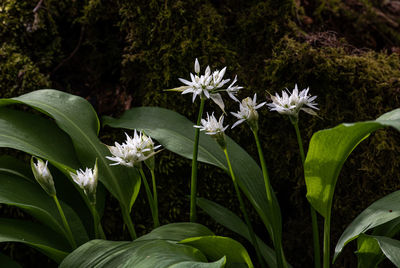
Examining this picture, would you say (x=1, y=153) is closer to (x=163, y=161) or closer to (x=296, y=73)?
(x=163, y=161)

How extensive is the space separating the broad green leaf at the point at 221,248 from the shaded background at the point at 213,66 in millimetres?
551

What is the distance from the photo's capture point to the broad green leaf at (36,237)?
4.21ft

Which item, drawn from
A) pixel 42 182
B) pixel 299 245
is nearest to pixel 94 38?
pixel 42 182

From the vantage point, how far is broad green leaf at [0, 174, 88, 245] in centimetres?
136

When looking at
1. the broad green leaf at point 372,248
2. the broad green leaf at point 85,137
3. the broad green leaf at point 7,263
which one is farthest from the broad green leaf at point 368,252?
the broad green leaf at point 7,263

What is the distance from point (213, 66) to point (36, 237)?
1052 mm

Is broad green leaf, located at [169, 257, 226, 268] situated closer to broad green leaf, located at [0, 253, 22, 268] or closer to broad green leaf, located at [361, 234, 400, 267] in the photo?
broad green leaf, located at [361, 234, 400, 267]

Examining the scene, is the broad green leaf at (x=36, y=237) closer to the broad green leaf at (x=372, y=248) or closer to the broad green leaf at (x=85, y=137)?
the broad green leaf at (x=85, y=137)

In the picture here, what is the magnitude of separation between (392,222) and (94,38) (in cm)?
164

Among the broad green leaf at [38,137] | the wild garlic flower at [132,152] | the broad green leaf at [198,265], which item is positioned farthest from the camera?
the broad green leaf at [38,137]

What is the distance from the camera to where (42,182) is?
4.09ft

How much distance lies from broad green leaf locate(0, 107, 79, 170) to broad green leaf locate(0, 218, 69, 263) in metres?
0.25

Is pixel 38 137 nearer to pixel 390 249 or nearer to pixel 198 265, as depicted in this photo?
pixel 198 265

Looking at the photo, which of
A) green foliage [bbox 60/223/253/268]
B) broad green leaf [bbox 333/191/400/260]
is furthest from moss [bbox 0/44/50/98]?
broad green leaf [bbox 333/191/400/260]
